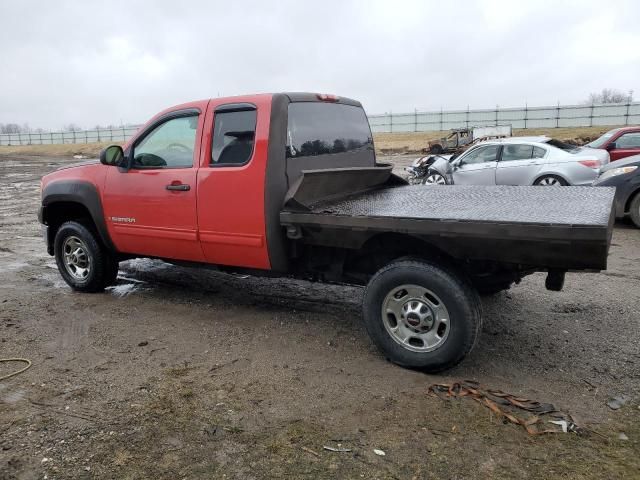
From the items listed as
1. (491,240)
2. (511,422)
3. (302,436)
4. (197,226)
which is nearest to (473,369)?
(511,422)

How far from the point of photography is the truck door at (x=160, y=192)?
195 inches

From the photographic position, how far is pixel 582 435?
309 cm

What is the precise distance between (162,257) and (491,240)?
3.36 m

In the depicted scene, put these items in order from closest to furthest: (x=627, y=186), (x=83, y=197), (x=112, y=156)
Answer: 1. (x=112, y=156)
2. (x=83, y=197)
3. (x=627, y=186)

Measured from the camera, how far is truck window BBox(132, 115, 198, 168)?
500cm

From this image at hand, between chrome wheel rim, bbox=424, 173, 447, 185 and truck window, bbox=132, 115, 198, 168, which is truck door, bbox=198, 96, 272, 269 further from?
chrome wheel rim, bbox=424, 173, 447, 185

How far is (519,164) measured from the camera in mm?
11898

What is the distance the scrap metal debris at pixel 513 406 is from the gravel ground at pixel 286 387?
0.27 ft

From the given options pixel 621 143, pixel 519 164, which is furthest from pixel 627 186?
pixel 621 143

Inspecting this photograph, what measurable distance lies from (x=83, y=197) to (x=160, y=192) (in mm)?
1176

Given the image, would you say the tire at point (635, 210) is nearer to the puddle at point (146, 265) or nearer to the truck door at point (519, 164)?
the truck door at point (519, 164)

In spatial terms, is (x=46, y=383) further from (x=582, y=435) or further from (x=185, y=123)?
(x=582, y=435)

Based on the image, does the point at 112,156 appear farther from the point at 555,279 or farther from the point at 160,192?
the point at 555,279

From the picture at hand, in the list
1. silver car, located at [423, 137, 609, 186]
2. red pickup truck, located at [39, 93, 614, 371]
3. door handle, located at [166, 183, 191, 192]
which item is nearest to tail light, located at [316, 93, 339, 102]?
red pickup truck, located at [39, 93, 614, 371]
